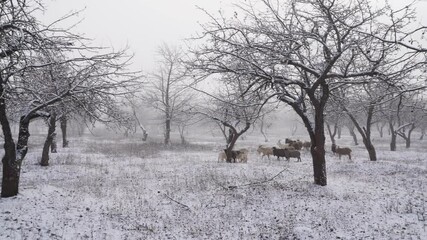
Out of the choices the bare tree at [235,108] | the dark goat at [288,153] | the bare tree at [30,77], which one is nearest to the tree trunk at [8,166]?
the bare tree at [30,77]

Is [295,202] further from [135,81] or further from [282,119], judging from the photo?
[282,119]

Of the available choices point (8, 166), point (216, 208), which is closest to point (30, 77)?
point (8, 166)

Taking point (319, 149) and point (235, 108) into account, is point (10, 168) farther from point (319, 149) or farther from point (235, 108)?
point (235, 108)

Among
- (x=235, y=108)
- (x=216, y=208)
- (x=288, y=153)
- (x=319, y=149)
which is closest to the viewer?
(x=216, y=208)

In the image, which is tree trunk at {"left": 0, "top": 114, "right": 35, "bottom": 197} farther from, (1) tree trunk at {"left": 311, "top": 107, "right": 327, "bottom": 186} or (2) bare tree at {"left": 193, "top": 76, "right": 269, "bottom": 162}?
(1) tree trunk at {"left": 311, "top": 107, "right": 327, "bottom": 186}

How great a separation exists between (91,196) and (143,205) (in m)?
2.19

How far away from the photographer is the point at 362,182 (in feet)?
45.0

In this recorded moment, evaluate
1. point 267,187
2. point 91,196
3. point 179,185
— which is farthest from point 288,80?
point 91,196

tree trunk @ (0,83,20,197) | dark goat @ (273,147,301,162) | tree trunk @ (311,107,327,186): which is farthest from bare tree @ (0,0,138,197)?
dark goat @ (273,147,301,162)

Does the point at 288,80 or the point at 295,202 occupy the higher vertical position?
the point at 288,80

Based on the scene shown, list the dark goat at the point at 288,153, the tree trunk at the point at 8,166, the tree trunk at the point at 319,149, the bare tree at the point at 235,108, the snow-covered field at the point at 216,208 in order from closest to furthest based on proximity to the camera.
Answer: the snow-covered field at the point at 216,208 → the tree trunk at the point at 8,166 → the bare tree at the point at 235,108 → the tree trunk at the point at 319,149 → the dark goat at the point at 288,153

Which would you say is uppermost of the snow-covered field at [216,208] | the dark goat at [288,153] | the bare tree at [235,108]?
the bare tree at [235,108]

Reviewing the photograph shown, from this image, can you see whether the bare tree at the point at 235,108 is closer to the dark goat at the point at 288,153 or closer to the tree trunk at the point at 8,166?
the dark goat at the point at 288,153

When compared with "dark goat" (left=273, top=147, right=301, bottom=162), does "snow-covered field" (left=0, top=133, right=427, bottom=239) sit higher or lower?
lower
